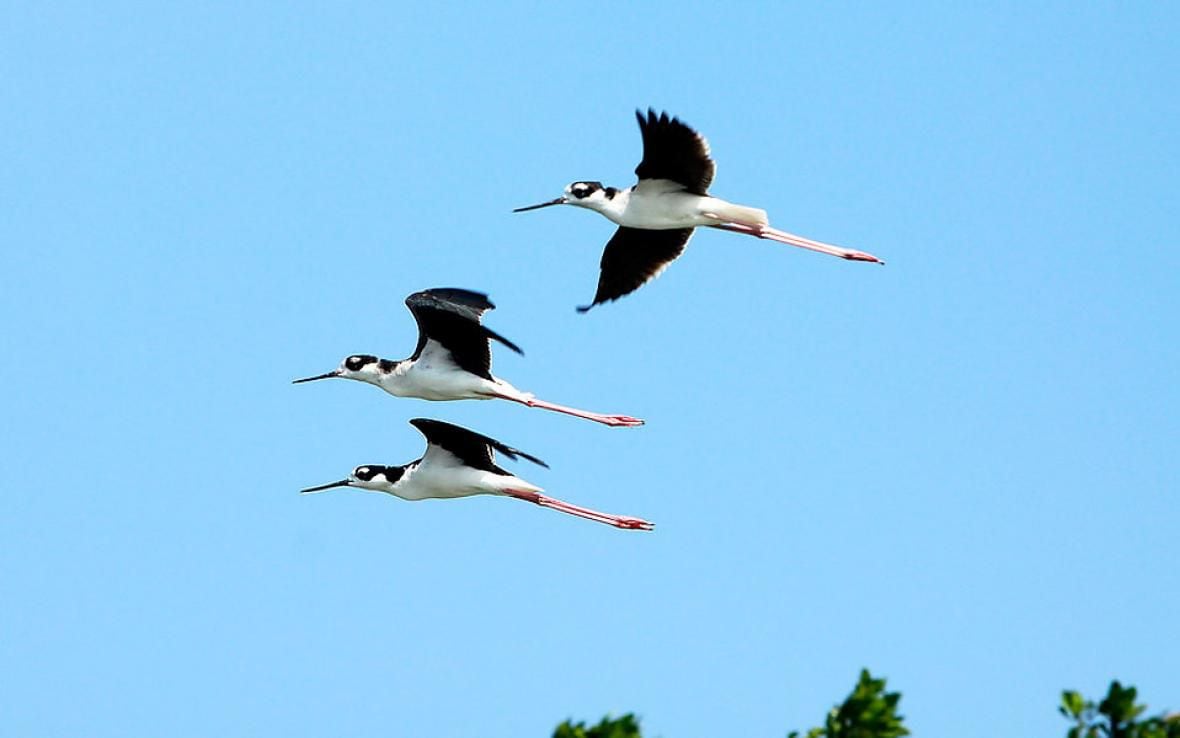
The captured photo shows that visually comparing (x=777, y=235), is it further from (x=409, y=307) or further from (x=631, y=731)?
(x=631, y=731)

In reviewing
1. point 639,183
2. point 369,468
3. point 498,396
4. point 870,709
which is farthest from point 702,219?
point 870,709

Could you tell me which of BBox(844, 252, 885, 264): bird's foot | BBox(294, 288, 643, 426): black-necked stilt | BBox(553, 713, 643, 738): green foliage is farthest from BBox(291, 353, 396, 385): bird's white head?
BBox(553, 713, 643, 738): green foliage

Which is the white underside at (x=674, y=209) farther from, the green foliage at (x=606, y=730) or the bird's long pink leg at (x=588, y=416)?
the green foliage at (x=606, y=730)

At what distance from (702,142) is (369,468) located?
4.60m

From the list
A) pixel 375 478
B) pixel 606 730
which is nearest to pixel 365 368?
pixel 375 478

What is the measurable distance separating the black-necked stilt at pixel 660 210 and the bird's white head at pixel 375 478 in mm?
2284

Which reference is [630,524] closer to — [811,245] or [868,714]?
[811,245]

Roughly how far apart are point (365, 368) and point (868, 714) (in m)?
8.69

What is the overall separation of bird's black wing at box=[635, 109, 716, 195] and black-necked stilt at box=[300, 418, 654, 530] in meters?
2.72

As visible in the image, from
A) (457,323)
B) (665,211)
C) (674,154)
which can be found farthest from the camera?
(457,323)

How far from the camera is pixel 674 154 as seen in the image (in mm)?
15922

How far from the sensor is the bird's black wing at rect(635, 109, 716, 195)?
51.2 feet

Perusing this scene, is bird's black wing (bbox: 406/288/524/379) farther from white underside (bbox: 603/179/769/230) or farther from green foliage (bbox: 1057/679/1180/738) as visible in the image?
green foliage (bbox: 1057/679/1180/738)

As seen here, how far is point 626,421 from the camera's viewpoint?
18.3 m
